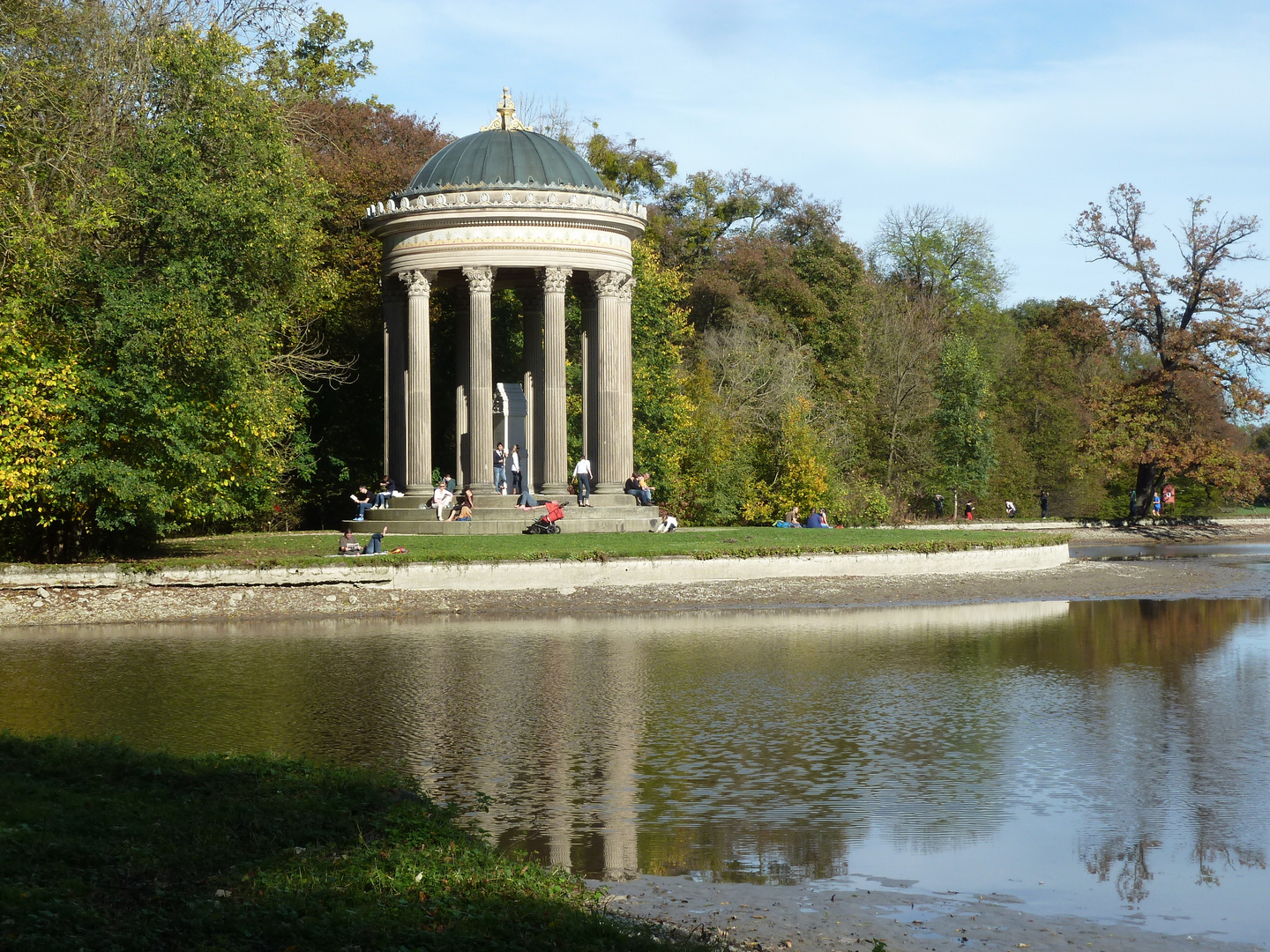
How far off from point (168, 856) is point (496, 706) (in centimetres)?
889

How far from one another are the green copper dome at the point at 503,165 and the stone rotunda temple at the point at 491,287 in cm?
5

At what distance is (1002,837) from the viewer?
1152cm

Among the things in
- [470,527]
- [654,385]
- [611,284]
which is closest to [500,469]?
[470,527]

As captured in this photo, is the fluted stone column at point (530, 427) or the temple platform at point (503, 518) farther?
the fluted stone column at point (530, 427)

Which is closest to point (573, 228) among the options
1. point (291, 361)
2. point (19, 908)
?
point (291, 361)

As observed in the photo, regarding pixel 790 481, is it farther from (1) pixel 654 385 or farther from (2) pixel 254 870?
(2) pixel 254 870

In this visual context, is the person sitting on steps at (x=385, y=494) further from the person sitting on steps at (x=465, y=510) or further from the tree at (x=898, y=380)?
the tree at (x=898, y=380)

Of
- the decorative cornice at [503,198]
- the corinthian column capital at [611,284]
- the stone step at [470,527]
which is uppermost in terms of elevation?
the decorative cornice at [503,198]

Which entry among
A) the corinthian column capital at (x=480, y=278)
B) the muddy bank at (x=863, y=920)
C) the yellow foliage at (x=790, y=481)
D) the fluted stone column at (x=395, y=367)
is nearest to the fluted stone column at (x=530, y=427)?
the fluted stone column at (x=395, y=367)

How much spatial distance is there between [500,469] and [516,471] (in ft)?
3.92

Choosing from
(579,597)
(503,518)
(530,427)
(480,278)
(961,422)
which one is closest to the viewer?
(579,597)

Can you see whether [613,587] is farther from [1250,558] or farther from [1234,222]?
[1234,222]

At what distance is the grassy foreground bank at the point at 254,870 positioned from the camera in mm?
7570

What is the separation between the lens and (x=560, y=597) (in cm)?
3017
